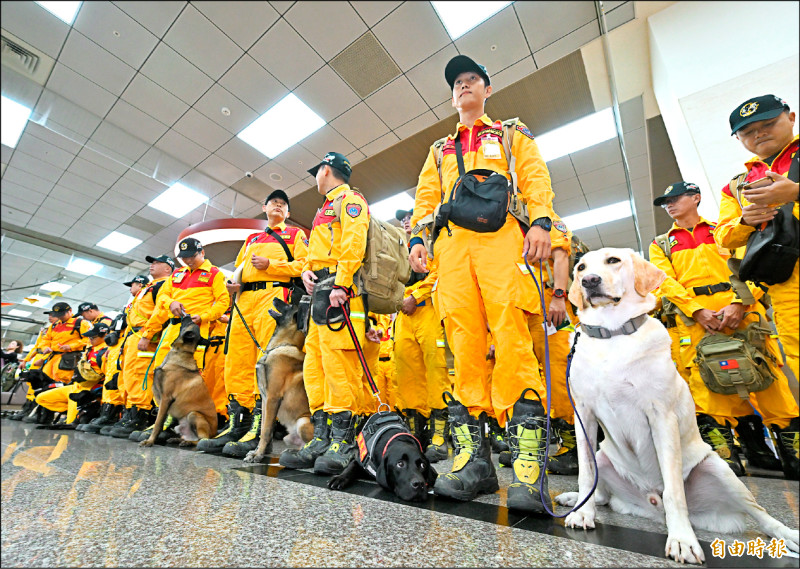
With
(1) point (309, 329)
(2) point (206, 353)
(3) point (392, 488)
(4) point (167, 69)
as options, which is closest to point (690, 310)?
(3) point (392, 488)

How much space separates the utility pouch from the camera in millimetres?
5832

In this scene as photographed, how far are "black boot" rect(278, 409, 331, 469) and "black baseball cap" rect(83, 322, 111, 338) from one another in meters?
5.40

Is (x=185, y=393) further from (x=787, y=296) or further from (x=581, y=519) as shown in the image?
(x=787, y=296)

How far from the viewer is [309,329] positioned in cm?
267

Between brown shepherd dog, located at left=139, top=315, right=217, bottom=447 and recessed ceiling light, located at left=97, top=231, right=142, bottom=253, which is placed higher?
recessed ceiling light, located at left=97, top=231, right=142, bottom=253

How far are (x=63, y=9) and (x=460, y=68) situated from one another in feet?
2.65

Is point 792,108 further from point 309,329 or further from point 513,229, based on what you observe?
point 309,329

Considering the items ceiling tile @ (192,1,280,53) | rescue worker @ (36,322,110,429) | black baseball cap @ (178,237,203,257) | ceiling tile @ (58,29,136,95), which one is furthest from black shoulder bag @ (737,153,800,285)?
rescue worker @ (36,322,110,429)

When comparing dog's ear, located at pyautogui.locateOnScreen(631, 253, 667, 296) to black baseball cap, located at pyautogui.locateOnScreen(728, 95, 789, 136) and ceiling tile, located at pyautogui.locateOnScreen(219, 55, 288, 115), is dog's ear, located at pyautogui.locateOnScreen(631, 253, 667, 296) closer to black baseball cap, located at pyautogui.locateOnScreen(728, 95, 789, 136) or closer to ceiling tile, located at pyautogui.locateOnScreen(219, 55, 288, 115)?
black baseball cap, located at pyautogui.locateOnScreen(728, 95, 789, 136)

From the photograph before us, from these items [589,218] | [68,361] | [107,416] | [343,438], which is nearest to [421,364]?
[343,438]

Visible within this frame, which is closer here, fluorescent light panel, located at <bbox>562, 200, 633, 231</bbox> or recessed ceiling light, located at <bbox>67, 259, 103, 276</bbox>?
recessed ceiling light, located at <bbox>67, 259, 103, 276</bbox>

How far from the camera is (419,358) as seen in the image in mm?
3918

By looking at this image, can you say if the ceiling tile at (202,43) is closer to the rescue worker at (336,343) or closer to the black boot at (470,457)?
the rescue worker at (336,343)

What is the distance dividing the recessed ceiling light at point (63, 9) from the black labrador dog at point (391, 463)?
172 centimetres
